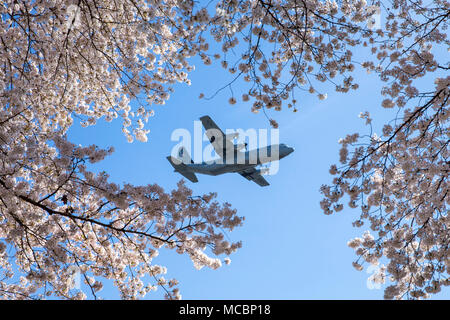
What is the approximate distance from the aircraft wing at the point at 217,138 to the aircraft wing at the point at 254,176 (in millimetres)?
2649

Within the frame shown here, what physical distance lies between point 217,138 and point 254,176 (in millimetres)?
5152

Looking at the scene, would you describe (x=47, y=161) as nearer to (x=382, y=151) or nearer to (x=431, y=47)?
(x=382, y=151)

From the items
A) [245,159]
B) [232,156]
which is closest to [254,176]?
[245,159]

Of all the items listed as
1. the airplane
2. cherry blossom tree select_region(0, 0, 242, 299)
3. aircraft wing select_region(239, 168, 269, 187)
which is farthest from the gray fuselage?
cherry blossom tree select_region(0, 0, 242, 299)

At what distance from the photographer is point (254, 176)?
21.3 meters

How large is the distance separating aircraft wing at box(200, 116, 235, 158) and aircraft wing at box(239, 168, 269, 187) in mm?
2649

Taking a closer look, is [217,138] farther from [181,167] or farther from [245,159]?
[181,167]

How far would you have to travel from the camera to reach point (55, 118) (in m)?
7.24

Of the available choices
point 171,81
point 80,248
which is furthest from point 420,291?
point 171,81

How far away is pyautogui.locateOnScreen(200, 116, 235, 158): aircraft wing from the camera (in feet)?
52.0

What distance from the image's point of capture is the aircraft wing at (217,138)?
15.9 metres

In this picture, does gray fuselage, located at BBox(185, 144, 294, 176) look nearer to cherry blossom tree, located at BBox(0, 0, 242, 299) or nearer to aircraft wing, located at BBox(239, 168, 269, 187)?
aircraft wing, located at BBox(239, 168, 269, 187)

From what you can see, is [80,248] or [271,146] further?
[271,146]

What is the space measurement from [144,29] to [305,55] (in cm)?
282
